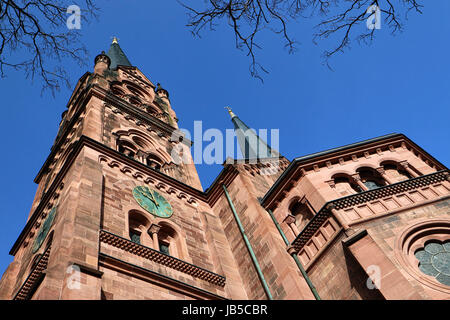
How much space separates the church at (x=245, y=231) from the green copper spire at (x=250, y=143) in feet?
19.6

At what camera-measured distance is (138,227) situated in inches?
532

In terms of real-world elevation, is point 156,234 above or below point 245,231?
above

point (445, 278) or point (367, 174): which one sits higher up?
point (367, 174)

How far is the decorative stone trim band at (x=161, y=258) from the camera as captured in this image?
36.3 feet

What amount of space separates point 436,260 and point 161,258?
23.3 feet

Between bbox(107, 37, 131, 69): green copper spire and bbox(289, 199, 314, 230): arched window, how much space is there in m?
23.9

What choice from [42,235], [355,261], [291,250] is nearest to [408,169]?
[355,261]

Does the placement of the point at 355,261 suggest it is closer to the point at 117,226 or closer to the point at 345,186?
the point at 345,186

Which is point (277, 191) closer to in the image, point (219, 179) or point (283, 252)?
point (283, 252)

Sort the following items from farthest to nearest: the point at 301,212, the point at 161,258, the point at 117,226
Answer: the point at 301,212
the point at 117,226
the point at 161,258

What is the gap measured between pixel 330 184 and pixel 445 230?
3550mm

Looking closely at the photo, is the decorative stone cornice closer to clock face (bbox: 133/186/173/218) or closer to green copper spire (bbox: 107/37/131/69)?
clock face (bbox: 133/186/173/218)
